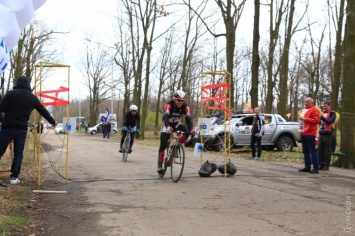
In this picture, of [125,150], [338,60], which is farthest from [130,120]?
[338,60]

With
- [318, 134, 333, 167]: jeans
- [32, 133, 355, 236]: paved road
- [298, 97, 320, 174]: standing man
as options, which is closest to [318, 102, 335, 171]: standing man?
[318, 134, 333, 167]: jeans

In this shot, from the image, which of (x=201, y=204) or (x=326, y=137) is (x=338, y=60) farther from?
(x=201, y=204)

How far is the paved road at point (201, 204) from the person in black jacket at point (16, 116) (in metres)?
0.94

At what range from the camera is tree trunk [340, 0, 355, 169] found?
1337 cm

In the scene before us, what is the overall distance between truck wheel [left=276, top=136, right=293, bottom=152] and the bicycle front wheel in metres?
12.1

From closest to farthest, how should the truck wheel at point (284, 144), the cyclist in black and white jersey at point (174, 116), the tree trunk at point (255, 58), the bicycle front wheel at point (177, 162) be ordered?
the bicycle front wheel at point (177, 162) < the cyclist in black and white jersey at point (174, 116) < the truck wheel at point (284, 144) < the tree trunk at point (255, 58)

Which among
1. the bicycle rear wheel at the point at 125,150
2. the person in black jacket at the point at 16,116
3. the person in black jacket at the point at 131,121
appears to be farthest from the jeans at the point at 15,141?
the person in black jacket at the point at 131,121

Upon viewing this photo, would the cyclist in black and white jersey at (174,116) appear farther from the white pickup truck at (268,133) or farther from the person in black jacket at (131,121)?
the white pickup truck at (268,133)

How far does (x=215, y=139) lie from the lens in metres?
19.5

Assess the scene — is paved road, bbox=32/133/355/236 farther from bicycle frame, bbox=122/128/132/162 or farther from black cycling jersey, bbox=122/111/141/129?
black cycling jersey, bbox=122/111/141/129

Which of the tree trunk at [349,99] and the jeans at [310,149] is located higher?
the tree trunk at [349,99]

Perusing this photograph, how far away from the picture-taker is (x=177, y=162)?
9.21 m

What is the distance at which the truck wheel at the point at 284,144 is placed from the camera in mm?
20359

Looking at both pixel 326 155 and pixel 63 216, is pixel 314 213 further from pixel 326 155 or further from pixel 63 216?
pixel 326 155
